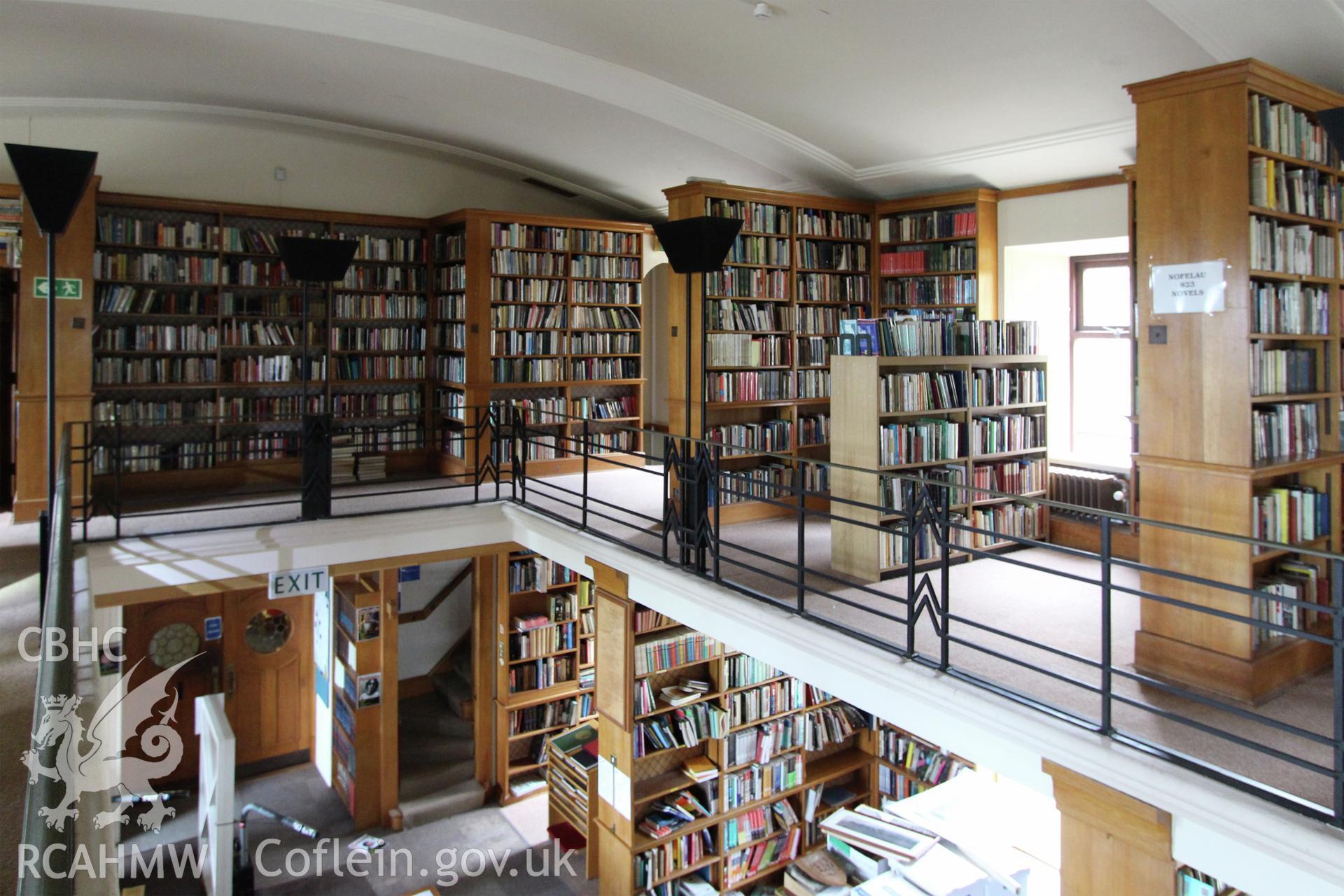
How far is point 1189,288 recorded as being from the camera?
3.59 metres

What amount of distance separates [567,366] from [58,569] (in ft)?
21.8

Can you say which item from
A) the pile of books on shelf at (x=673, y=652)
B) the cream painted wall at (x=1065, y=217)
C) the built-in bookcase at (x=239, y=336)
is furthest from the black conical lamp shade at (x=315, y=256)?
the cream painted wall at (x=1065, y=217)

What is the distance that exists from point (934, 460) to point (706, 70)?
3113 millimetres

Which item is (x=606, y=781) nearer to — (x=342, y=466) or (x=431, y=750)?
(x=431, y=750)

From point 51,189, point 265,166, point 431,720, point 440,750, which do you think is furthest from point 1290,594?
point 265,166

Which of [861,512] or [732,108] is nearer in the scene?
[861,512]

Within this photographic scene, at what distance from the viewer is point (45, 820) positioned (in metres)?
0.94

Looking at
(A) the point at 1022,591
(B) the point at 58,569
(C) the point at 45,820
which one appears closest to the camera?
(C) the point at 45,820

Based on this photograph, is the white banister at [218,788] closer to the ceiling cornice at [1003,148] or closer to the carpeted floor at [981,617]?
the carpeted floor at [981,617]

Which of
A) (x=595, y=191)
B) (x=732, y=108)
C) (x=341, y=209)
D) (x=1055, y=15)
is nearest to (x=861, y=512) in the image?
(x=1055, y=15)

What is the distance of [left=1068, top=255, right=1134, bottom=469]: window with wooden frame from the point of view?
264 inches

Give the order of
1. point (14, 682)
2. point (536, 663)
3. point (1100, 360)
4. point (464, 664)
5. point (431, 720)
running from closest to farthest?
point (14, 682) → point (1100, 360) → point (536, 663) → point (431, 720) → point (464, 664)

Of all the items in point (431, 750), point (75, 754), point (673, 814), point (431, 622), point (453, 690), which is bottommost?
point (431, 750)

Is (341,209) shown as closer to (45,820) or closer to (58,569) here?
(58,569)
